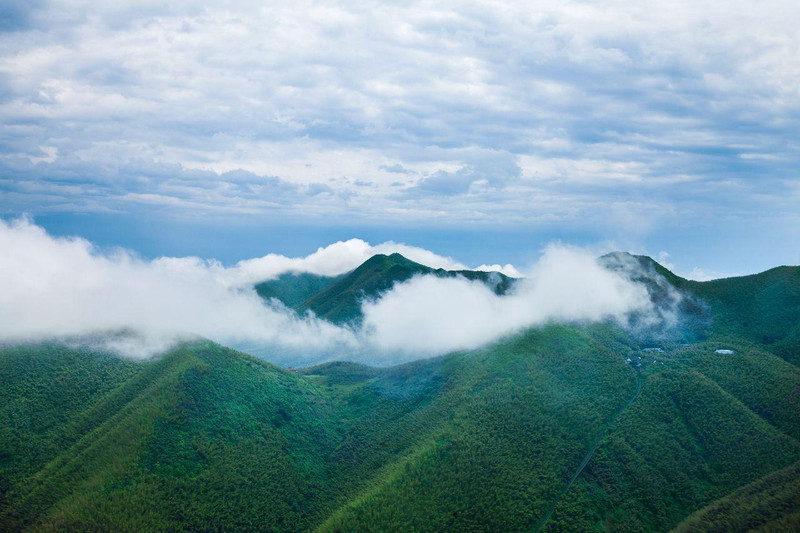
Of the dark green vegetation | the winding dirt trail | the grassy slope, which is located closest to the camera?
the grassy slope

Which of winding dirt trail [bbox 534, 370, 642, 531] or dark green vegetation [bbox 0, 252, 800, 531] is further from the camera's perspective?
winding dirt trail [bbox 534, 370, 642, 531]

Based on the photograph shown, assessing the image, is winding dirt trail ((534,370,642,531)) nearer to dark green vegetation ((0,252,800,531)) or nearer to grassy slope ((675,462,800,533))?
dark green vegetation ((0,252,800,531))

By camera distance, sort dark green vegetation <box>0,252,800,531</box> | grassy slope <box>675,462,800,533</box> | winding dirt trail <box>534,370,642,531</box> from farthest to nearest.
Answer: winding dirt trail <box>534,370,642,531</box> < dark green vegetation <box>0,252,800,531</box> < grassy slope <box>675,462,800,533</box>

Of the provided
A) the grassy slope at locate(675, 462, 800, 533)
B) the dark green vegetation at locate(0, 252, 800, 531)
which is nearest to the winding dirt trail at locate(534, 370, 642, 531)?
the dark green vegetation at locate(0, 252, 800, 531)

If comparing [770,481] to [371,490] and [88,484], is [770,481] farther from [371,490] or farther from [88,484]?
[88,484]

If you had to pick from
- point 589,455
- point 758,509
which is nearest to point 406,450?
point 589,455

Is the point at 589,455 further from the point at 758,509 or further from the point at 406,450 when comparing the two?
the point at 406,450

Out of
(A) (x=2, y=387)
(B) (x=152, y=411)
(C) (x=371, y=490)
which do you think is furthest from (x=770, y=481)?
(A) (x=2, y=387)

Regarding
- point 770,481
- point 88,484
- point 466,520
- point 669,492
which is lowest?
point 88,484
